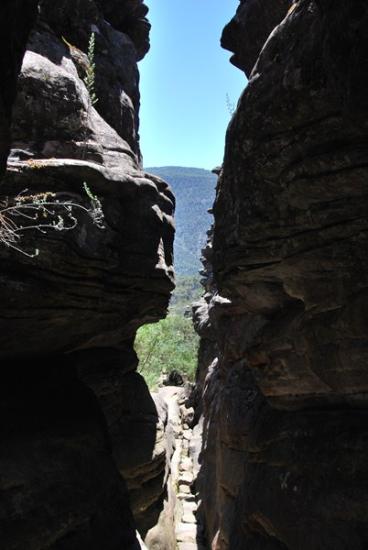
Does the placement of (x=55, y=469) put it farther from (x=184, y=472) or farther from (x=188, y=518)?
(x=184, y=472)

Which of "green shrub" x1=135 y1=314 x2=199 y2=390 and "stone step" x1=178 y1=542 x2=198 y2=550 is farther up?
"green shrub" x1=135 y1=314 x2=199 y2=390

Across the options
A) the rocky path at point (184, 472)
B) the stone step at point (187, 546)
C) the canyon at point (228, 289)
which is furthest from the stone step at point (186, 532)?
the canyon at point (228, 289)

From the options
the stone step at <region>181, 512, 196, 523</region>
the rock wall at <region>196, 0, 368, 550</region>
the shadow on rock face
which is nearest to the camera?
the rock wall at <region>196, 0, 368, 550</region>

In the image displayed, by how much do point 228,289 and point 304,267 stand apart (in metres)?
1.61

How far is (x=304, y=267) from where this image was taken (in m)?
5.52

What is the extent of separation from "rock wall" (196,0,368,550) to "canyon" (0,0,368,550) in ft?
0.07

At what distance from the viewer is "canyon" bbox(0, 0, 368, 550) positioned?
454 centimetres

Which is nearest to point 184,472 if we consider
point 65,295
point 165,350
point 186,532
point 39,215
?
point 186,532

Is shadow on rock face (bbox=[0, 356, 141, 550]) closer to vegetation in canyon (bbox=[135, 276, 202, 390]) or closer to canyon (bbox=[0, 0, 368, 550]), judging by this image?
canyon (bbox=[0, 0, 368, 550])

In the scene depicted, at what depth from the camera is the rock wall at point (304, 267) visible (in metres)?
4.35

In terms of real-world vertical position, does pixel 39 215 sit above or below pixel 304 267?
above

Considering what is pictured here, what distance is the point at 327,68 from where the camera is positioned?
3936mm

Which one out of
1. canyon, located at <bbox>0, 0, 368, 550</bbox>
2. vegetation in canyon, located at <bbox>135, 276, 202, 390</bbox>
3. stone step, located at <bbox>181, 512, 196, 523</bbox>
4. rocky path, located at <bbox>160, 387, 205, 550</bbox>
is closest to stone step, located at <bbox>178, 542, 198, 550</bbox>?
rocky path, located at <bbox>160, 387, 205, 550</bbox>

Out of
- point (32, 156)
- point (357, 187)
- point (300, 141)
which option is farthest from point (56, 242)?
point (357, 187)
